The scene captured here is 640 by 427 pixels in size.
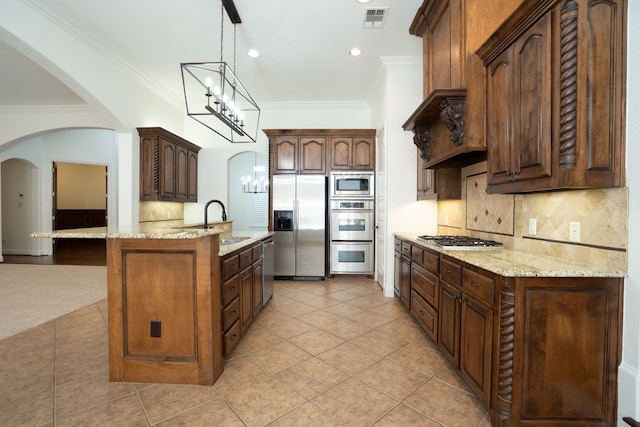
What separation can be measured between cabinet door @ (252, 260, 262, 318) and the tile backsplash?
2.22 metres

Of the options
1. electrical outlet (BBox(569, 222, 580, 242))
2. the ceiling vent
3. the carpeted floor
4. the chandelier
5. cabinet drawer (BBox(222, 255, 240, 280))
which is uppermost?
the ceiling vent

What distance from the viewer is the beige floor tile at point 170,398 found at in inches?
69.4

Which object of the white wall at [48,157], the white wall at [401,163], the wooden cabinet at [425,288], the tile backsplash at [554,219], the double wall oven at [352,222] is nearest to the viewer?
the tile backsplash at [554,219]

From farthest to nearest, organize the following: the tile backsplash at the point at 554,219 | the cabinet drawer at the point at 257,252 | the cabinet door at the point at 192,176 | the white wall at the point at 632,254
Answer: the cabinet door at the point at 192,176
the cabinet drawer at the point at 257,252
the tile backsplash at the point at 554,219
the white wall at the point at 632,254

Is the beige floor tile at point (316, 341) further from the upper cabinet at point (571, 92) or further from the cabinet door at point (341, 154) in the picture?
the cabinet door at point (341, 154)

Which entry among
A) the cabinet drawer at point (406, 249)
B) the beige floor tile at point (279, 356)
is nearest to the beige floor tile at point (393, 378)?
the beige floor tile at point (279, 356)

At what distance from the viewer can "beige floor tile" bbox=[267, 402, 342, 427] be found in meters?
1.67

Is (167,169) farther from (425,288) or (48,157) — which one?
(48,157)

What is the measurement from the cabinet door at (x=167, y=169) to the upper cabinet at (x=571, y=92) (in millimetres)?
4701

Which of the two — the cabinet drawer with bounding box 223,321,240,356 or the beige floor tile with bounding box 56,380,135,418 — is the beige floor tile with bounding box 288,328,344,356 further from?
the beige floor tile with bounding box 56,380,135,418

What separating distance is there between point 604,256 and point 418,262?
1380 millimetres

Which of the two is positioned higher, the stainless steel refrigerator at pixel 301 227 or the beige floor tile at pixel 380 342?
the stainless steel refrigerator at pixel 301 227

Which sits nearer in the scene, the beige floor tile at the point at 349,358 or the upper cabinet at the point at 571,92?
the upper cabinet at the point at 571,92

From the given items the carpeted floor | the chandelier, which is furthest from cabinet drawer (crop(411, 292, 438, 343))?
the carpeted floor
